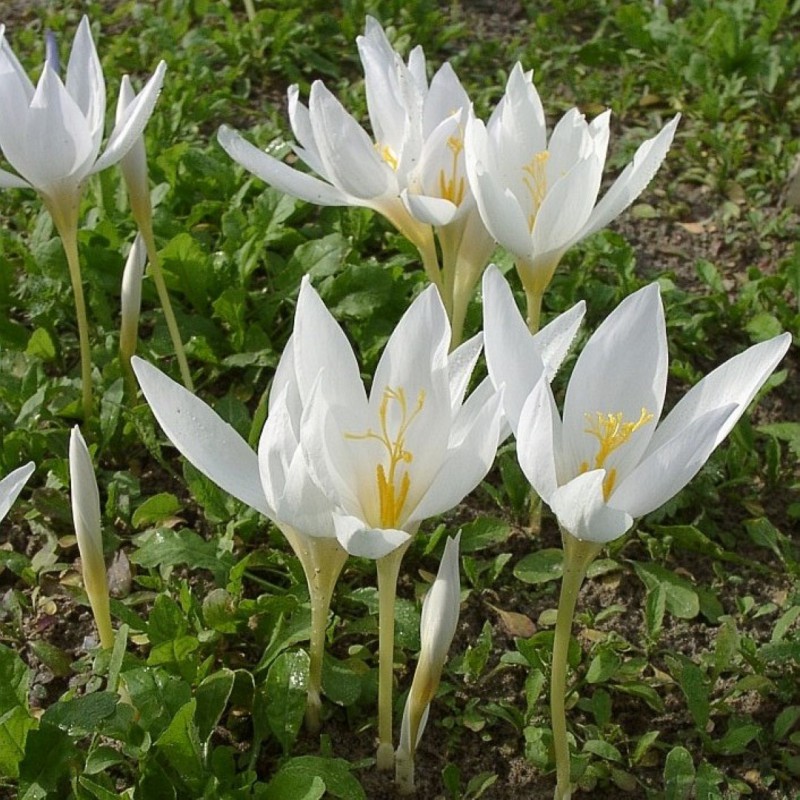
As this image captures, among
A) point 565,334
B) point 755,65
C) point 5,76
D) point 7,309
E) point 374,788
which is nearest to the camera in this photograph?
point 565,334

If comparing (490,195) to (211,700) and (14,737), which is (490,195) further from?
(14,737)

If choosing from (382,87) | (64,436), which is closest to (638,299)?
(382,87)

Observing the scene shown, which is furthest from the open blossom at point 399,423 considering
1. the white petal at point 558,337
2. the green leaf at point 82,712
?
the green leaf at point 82,712

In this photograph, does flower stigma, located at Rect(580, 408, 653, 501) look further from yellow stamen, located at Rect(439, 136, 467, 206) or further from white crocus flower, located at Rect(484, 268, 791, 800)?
yellow stamen, located at Rect(439, 136, 467, 206)

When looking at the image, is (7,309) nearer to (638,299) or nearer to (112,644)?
(112,644)

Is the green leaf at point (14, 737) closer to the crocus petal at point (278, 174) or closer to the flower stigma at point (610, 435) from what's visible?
the flower stigma at point (610, 435)

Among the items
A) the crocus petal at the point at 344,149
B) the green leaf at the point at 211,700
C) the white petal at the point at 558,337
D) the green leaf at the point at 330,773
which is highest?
the crocus petal at the point at 344,149

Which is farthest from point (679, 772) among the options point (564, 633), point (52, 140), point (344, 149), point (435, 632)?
point (52, 140)
